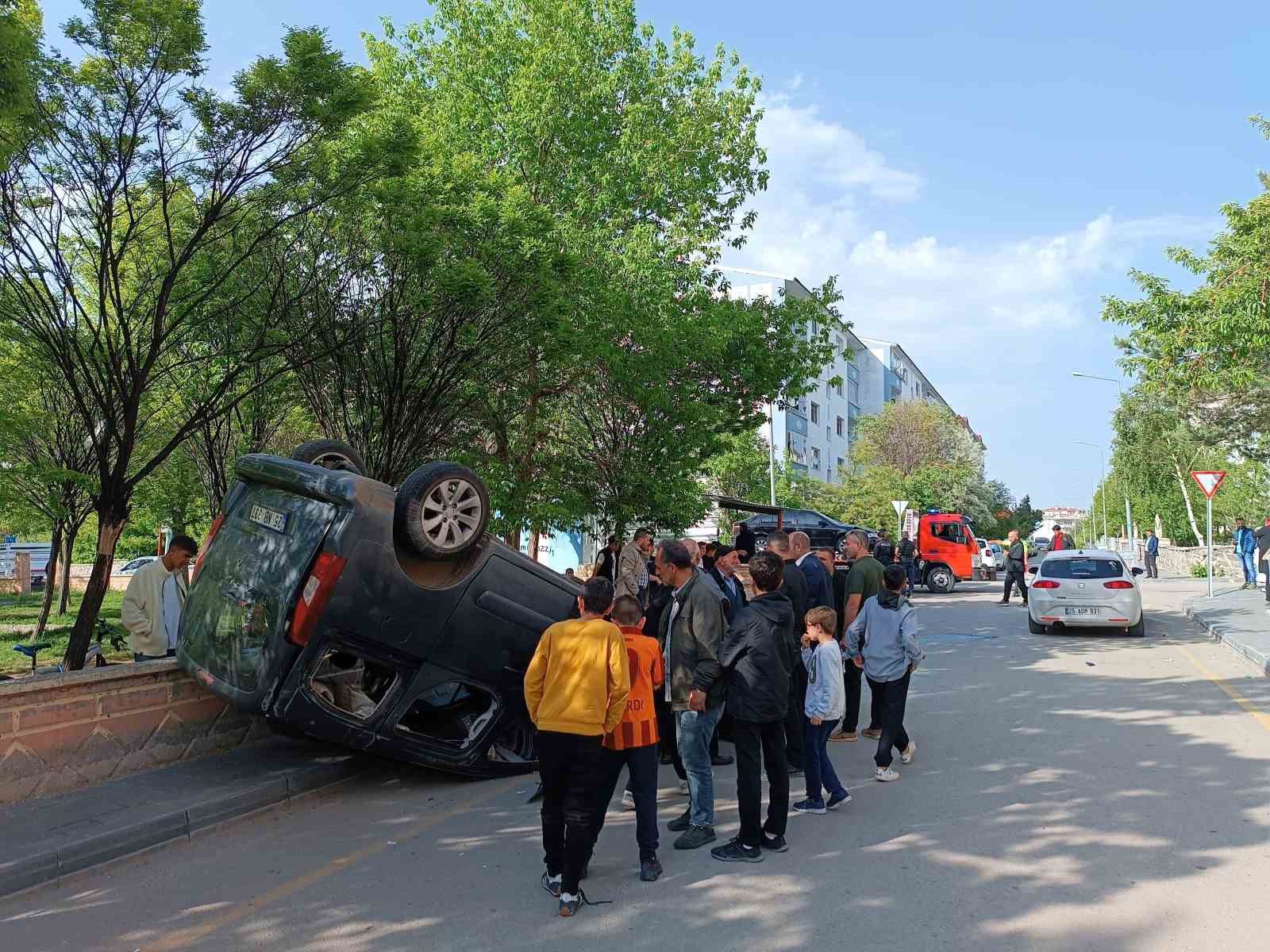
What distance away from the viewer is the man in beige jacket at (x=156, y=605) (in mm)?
8461

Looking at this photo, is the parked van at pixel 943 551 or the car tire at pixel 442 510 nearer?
the car tire at pixel 442 510

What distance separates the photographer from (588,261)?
16672 mm

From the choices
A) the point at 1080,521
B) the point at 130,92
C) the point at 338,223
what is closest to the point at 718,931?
the point at 130,92

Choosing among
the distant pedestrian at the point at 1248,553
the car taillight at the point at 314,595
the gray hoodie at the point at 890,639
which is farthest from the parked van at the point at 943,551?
the car taillight at the point at 314,595

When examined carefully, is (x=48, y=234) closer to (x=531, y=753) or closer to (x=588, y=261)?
(x=531, y=753)

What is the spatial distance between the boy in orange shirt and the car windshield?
13.5 metres

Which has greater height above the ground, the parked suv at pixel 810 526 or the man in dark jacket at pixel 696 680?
the parked suv at pixel 810 526

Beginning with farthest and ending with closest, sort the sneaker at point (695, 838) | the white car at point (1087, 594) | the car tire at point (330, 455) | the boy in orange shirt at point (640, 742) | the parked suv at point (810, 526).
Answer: the parked suv at point (810, 526)
the white car at point (1087, 594)
the car tire at point (330, 455)
the sneaker at point (695, 838)
the boy in orange shirt at point (640, 742)

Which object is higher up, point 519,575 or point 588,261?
point 588,261

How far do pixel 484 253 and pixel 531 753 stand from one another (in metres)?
6.77

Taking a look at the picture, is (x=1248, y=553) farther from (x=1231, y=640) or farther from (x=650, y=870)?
(x=650, y=870)

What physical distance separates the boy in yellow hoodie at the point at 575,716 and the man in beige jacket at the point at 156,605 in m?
4.47

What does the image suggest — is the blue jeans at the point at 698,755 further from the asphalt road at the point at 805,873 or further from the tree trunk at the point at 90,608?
the tree trunk at the point at 90,608

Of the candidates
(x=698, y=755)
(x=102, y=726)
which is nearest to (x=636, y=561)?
(x=102, y=726)
